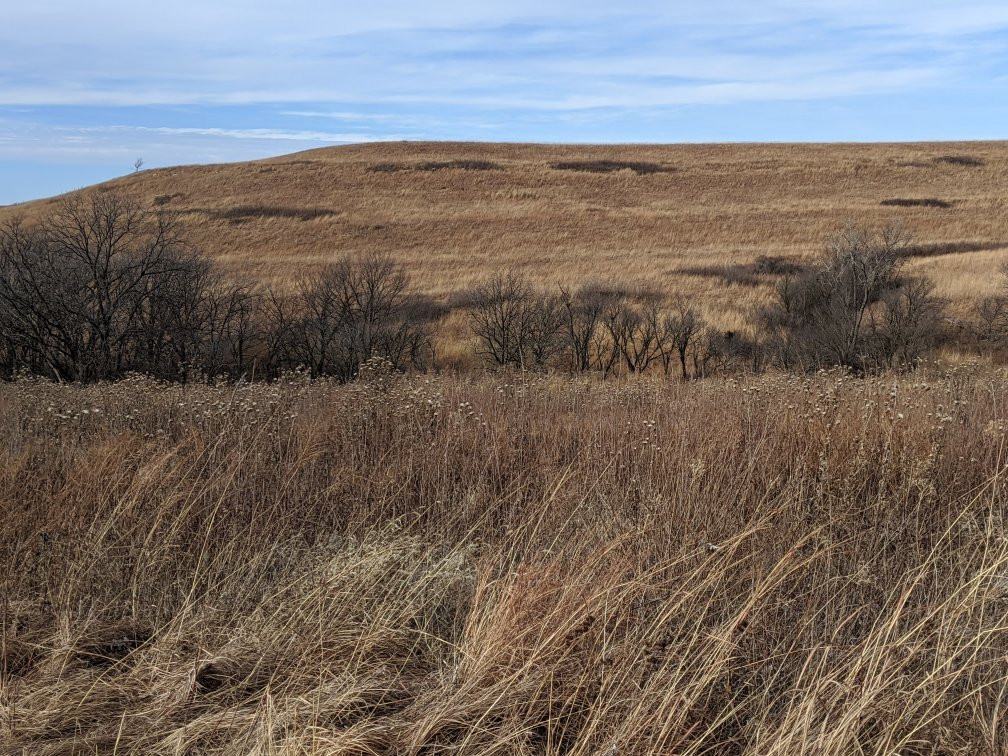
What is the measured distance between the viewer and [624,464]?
5168 mm

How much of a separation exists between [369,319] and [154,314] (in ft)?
25.9

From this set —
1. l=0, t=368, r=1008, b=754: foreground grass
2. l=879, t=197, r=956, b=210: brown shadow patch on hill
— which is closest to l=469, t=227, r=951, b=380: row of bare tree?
l=0, t=368, r=1008, b=754: foreground grass

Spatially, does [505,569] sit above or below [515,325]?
above

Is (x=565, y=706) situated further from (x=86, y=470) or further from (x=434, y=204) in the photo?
(x=434, y=204)

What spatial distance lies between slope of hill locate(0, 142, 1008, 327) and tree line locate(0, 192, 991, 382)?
298cm

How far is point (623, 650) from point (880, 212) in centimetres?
5294

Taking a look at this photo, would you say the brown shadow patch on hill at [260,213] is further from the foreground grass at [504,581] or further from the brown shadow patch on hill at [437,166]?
the foreground grass at [504,581]

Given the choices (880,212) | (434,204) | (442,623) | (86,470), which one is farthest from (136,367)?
(880,212)

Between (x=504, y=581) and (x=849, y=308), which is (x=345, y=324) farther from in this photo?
(x=504, y=581)

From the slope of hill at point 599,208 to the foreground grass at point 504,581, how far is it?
2686 centimetres

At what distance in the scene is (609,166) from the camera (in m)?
64.5

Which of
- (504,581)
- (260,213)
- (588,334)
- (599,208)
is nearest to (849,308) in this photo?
(588,334)

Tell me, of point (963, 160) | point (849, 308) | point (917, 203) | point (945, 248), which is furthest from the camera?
point (963, 160)

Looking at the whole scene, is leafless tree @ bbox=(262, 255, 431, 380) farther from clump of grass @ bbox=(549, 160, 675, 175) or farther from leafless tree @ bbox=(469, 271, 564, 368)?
clump of grass @ bbox=(549, 160, 675, 175)
